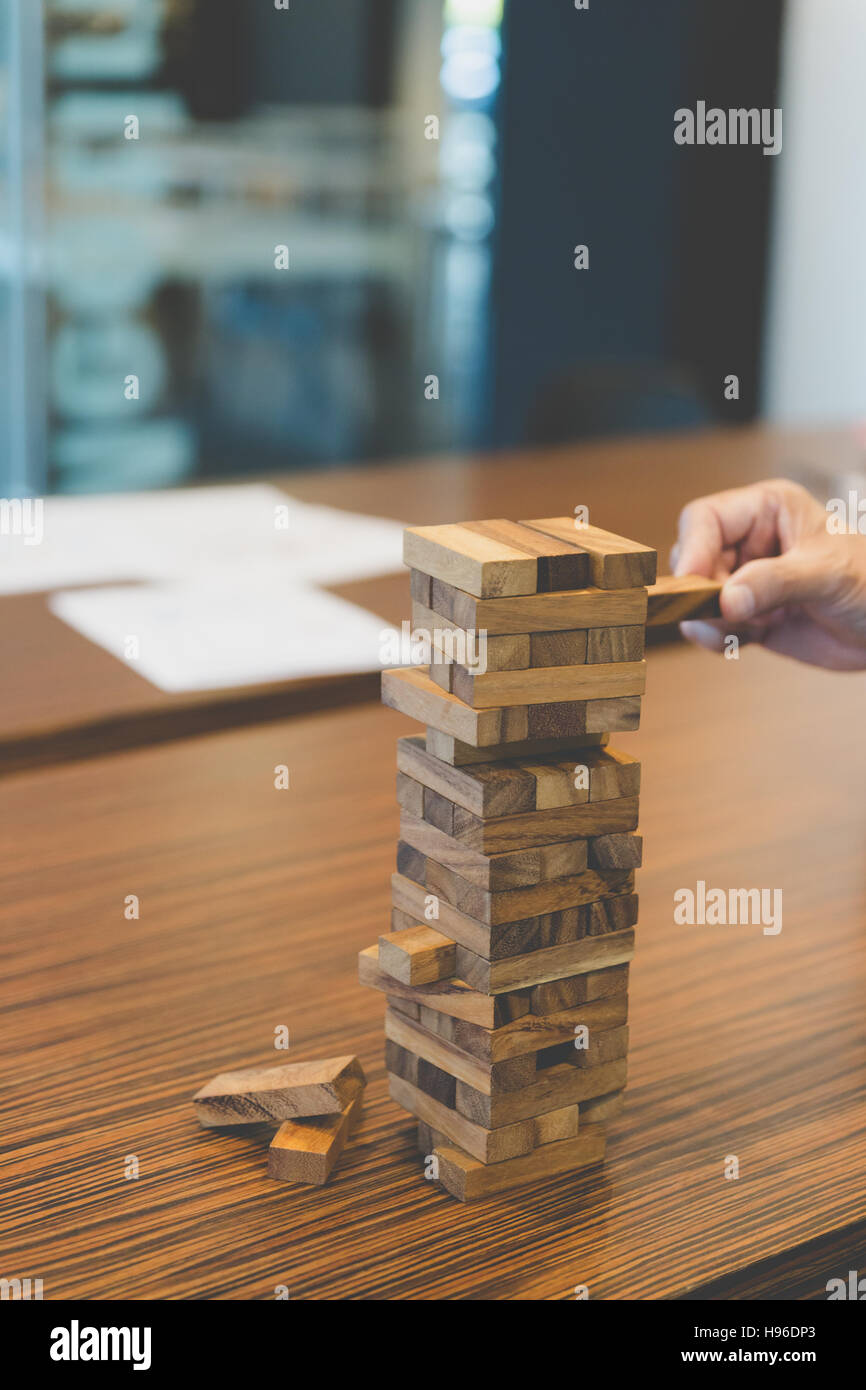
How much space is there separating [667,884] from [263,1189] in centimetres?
43

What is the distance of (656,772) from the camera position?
49.0 inches

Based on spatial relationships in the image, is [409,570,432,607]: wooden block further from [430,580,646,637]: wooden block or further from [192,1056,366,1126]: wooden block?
[192,1056,366,1126]: wooden block

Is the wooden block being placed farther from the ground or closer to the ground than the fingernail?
closer to the ground

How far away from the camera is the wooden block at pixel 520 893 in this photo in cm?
66

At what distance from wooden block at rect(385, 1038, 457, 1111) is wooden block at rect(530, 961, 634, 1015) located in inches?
2.3

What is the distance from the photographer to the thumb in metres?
0.84

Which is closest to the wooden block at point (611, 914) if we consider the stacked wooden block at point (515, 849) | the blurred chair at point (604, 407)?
the stacked wooden block at point (515, 849)

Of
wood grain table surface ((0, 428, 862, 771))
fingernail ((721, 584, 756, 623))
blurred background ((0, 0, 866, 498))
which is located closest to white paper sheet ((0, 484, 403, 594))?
wood grain table surface ((0, 428, 862, 771))

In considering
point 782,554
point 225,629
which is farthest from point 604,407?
point 782,554

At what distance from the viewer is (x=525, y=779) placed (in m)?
0.65

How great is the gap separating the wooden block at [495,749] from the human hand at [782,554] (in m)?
0.36

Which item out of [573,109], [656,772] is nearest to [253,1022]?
[656,772]

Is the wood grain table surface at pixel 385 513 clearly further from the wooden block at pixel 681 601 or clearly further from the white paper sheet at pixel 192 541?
the wooden block at pixel 681 601
